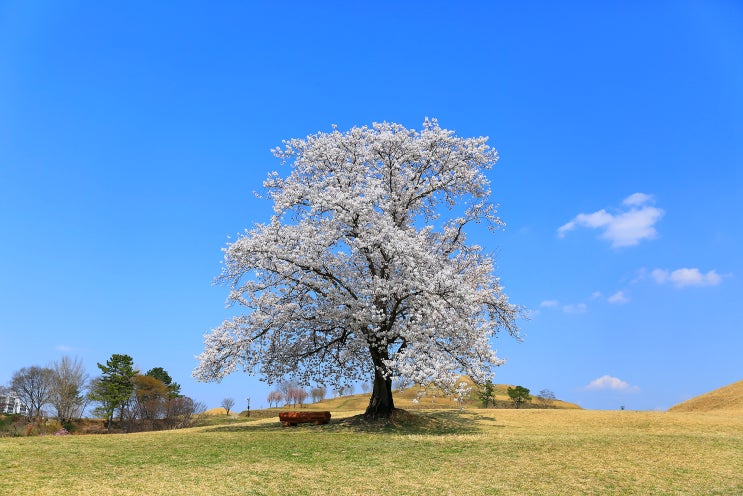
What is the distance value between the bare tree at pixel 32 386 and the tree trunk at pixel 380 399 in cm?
7110

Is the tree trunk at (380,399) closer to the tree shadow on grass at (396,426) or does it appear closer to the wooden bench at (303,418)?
the tree shadow on grass at (396,426)

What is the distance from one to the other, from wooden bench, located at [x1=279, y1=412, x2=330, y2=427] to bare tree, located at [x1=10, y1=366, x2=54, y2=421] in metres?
67.3

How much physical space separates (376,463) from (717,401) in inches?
1745

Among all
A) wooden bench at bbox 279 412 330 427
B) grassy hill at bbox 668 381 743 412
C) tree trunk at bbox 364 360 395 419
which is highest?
tree trunk at bbox 364 360 395 419

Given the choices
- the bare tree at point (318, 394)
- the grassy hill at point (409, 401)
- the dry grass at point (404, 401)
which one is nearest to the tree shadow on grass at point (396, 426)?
the grassy hill at point (409, 401)

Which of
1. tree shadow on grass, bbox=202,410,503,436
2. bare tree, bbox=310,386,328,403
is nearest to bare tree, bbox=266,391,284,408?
bare tree, bbox=310,386,328,403

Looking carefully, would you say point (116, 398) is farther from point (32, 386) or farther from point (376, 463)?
point (376, 463)

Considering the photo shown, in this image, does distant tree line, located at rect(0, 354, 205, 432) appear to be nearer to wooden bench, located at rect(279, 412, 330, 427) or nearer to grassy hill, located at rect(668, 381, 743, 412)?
wooden bench, located at rect(279, 412, 330, 427)

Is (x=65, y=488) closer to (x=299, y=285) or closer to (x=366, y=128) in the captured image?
(x=299, y=285)

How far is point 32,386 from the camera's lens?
9031 cm

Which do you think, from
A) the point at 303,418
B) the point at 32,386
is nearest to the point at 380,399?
the point at 303,418

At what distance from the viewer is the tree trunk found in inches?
1337

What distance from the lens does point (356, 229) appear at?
30.9 m

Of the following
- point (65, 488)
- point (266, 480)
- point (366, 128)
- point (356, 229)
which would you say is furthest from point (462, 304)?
point (65, 488)
